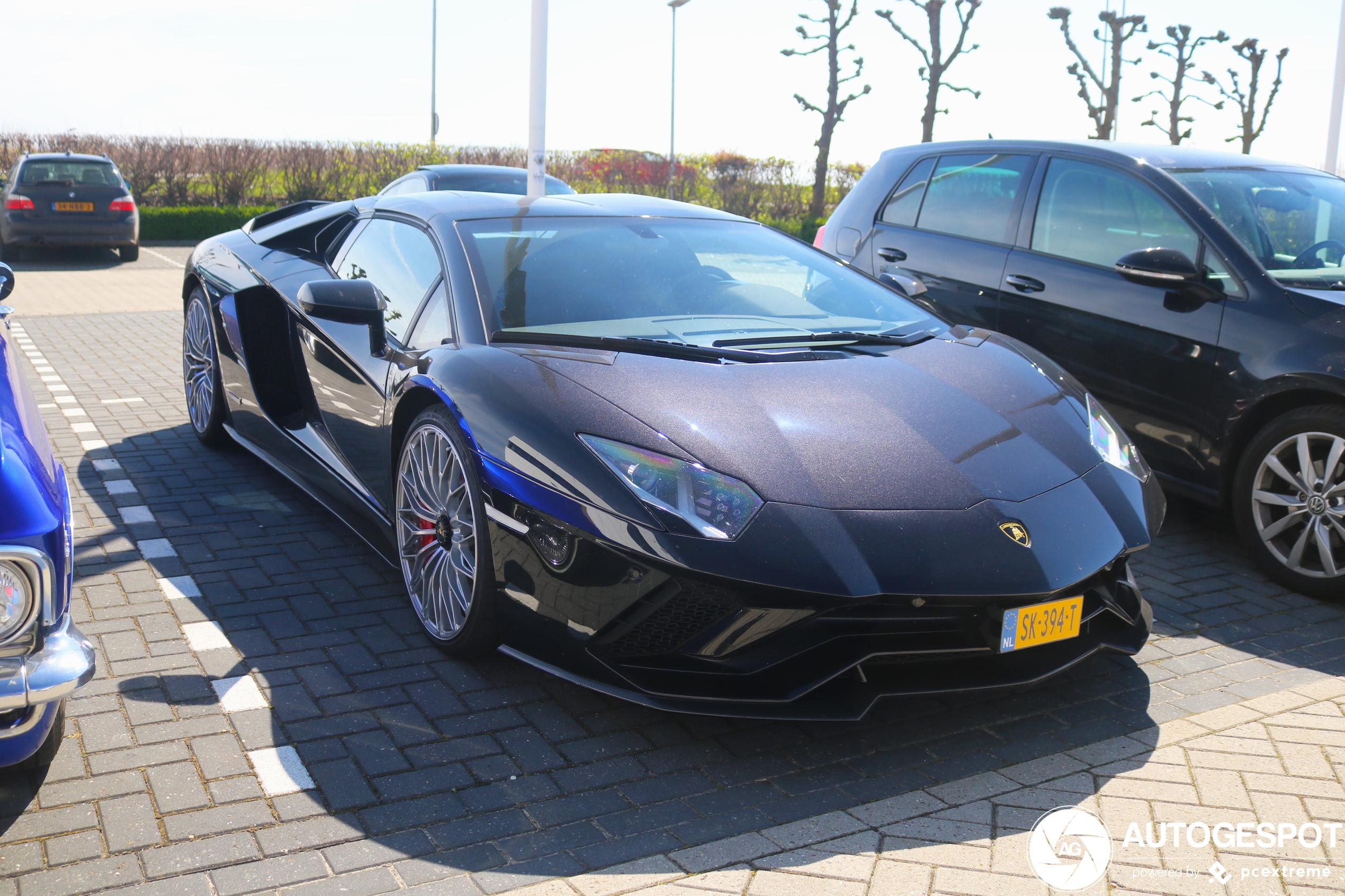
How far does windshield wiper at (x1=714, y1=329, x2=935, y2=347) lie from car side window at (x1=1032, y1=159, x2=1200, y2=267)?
1641mm

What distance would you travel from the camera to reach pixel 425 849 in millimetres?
2607

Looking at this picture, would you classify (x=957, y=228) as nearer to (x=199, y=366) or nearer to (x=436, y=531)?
(x=436, y=531)

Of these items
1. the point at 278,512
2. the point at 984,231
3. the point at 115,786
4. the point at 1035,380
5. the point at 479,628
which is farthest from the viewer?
the point at 984,231

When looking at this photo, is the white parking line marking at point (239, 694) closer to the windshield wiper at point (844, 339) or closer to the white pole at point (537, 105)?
the windshield wiper at point (844, 339)

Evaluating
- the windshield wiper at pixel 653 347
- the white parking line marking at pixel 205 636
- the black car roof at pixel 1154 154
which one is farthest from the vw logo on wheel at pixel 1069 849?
the black car roof at pixel 1154 154

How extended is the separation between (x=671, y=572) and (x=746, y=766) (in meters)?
0.59

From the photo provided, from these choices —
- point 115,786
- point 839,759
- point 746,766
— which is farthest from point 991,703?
point 115,786

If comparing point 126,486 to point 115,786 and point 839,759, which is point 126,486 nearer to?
point 115,786

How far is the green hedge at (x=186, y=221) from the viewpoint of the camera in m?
22.5

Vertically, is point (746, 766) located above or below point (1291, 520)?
below

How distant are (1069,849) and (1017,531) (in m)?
0.80

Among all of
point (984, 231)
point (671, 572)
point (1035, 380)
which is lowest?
point (671, 572)

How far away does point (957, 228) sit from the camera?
612 centimetres

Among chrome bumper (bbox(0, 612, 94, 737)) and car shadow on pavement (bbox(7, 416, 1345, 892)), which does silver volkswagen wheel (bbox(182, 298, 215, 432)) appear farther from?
chrome bumper (bbox(0, 612, 94, 737))
